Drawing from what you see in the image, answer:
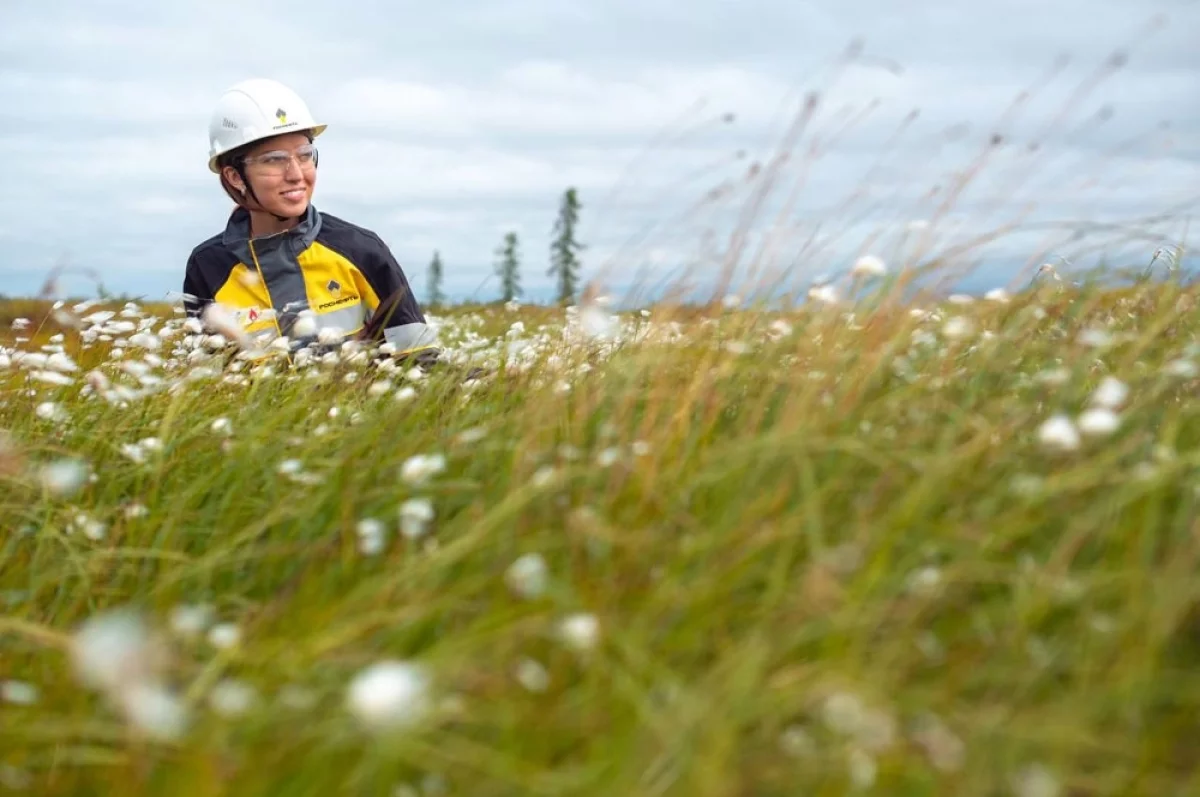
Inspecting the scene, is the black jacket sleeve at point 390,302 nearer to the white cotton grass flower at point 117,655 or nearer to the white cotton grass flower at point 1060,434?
the white cotton grass flower at point 117,655

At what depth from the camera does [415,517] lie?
12.6ft

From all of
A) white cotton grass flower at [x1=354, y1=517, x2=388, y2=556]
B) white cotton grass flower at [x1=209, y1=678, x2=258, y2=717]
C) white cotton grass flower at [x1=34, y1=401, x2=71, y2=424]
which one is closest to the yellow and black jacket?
white cotton grass flower at [x1=34, y1=401, x2=71, y2=424]

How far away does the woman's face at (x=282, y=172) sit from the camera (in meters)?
7.88

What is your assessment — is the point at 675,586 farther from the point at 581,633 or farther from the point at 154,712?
the point at 154,712

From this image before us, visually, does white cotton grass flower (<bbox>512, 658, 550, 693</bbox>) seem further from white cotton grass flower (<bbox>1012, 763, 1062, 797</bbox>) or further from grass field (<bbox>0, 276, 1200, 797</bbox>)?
white cotton grass flower (<bbox>1012, 763, 1062, 797</bbox>)

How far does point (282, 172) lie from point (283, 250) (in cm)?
55

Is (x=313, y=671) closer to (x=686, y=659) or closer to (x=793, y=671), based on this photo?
(x=686, y=659)

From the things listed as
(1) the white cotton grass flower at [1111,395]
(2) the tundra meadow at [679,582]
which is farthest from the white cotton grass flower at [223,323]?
(1) the white cotton grass flower at [1111,395]

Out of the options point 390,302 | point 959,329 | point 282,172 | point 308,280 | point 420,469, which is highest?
point 282,172

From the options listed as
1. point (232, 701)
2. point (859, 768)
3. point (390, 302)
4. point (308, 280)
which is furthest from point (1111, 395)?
point (308, 280)

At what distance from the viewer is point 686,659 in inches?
122

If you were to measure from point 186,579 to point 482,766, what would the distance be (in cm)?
176

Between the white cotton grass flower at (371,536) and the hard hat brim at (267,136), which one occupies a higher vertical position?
the hard hat brim at (267,136)

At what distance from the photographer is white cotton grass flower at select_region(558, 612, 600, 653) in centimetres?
290
